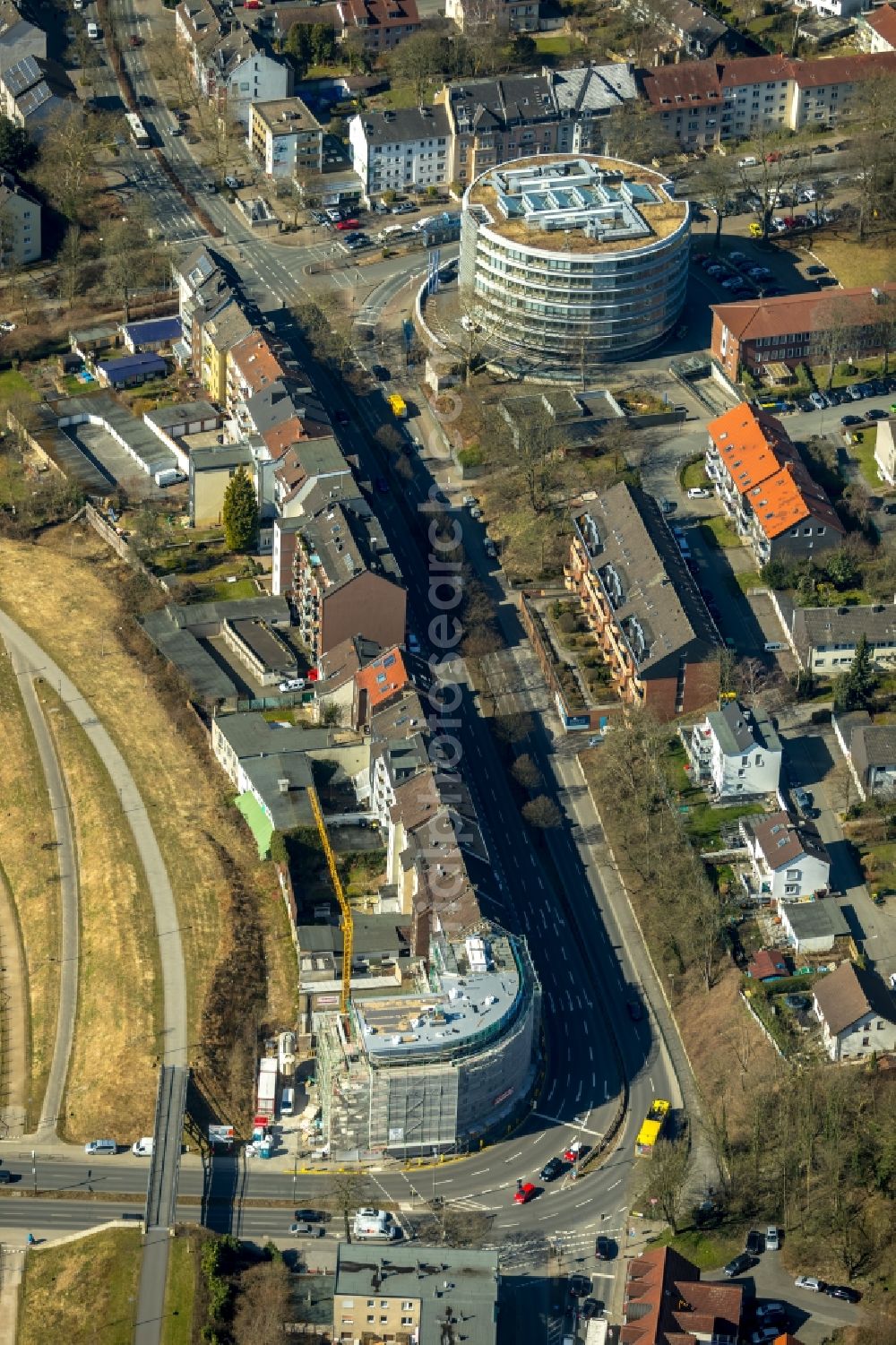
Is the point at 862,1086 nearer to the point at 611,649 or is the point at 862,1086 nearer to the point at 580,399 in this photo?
the point at 611,649

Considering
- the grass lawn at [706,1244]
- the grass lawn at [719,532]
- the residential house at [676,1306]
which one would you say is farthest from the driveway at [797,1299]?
the grass lawn at [719,532]

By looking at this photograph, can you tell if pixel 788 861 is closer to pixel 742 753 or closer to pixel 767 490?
pixel 742 753

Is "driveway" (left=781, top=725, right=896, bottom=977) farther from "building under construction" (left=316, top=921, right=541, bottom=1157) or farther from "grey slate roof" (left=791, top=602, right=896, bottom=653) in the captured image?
"building under construction" (left=316, top=921, right=541, bottom=1157)

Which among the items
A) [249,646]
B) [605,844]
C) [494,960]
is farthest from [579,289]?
[494,960]

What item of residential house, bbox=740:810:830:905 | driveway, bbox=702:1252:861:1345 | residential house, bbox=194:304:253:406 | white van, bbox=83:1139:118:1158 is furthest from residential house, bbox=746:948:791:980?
residential house, bbox=194:304:253:406

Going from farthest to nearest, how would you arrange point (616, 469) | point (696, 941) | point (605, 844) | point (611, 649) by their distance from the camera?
1. point (616, 469)
2. point (611, 649)
3. point (605, 844)
4. point (696, 941)

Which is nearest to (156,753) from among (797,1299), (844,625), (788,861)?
(788,861)
